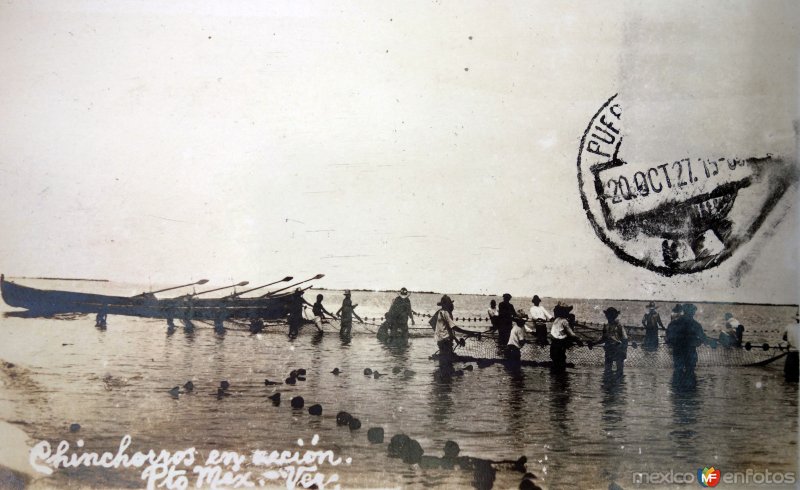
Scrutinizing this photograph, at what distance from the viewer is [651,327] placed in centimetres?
263

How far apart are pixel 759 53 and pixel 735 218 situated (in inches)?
29.8

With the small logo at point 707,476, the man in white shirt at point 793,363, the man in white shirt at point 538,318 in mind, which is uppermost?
the man in white shirt at point 538,318

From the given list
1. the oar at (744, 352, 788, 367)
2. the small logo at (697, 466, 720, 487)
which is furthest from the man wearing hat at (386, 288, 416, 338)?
the oar at (744, 352, 788, 367)

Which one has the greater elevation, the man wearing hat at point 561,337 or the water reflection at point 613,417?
the man wearing hat at point 561,337

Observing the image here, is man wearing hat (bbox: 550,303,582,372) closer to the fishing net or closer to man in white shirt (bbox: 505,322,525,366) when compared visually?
the fishing net

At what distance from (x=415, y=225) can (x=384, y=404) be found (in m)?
0.81

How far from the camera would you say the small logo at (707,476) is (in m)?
2.60

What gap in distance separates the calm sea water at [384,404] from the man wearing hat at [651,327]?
0.14 ft

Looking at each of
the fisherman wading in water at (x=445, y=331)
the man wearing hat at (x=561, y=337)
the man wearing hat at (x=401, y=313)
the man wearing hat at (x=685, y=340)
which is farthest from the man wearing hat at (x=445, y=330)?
the man wearing hat at (x=685, y=340)

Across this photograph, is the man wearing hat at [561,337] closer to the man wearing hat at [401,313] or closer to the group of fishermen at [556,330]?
the group of fishermen at [556,330]

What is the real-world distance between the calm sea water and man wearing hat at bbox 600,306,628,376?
0.05 metres

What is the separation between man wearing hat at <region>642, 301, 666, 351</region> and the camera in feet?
8.63

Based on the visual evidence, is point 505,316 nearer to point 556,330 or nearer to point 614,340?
point 556,330
